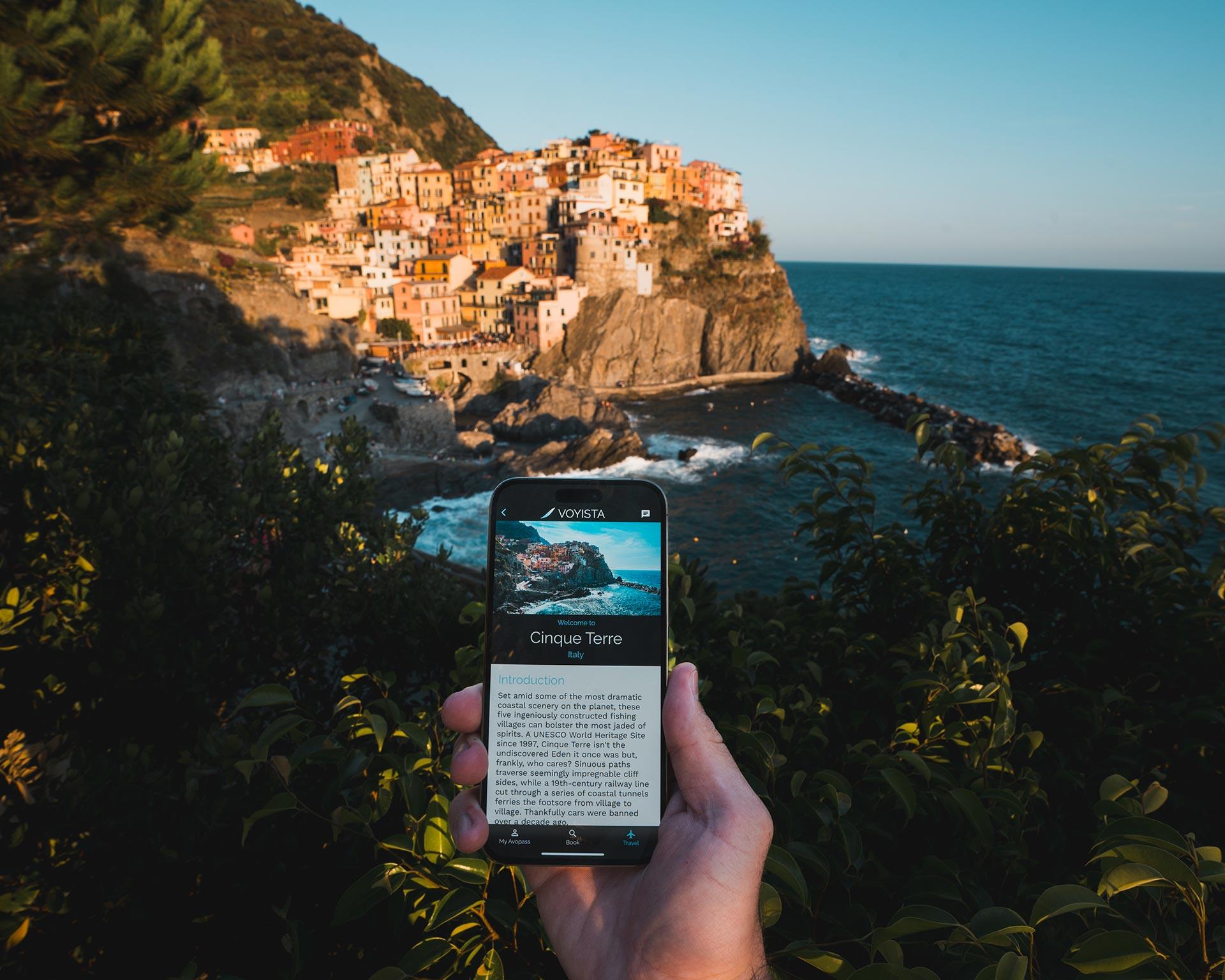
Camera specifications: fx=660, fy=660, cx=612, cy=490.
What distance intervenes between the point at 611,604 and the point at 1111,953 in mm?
1860

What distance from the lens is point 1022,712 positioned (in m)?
4.19

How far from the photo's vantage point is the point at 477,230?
81.5m

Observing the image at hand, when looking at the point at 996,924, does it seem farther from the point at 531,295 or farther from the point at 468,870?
the point at 531,295

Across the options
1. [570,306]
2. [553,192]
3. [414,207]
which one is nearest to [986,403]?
[570,306]

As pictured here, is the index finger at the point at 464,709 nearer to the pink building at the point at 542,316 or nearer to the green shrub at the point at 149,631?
the green shrub at the point at 149,631

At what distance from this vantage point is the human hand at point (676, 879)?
211 centimetres

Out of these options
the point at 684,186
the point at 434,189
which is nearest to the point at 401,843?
the point at 684,186

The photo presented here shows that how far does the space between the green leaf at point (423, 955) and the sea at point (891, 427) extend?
5263 millimetres

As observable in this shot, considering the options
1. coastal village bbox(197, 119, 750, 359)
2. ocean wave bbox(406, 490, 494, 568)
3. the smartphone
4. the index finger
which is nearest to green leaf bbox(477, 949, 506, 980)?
the smartphone

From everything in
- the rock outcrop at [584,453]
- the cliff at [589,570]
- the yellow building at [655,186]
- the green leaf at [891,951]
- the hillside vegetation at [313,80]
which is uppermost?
the hillside vegetation at [313,80]

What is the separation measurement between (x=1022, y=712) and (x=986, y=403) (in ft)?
234

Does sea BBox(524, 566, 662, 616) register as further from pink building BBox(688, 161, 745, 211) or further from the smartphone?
pink building BBox(688, 161, 745, 211)

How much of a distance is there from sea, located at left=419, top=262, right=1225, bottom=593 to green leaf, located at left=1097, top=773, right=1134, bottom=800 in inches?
158

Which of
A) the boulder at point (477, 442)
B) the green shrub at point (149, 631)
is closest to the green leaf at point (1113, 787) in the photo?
the green shrub at point (149, 631)
